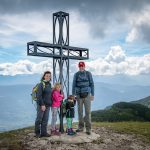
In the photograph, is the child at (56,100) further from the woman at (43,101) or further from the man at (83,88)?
the man at (83,88)

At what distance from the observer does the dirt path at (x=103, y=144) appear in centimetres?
1373

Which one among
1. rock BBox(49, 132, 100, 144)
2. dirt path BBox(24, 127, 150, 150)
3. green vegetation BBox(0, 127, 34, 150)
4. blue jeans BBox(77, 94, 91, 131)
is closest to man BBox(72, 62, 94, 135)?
blue jeans BBox(77, 94, 91, 131)

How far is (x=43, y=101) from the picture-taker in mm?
14516

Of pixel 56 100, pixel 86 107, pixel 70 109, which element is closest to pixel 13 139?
pixel 56 100

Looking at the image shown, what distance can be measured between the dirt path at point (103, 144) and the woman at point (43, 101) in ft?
2.01

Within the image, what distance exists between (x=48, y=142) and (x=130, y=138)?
14.7 ft

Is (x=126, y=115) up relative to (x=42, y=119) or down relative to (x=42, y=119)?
down

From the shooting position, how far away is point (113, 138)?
52.4 ft

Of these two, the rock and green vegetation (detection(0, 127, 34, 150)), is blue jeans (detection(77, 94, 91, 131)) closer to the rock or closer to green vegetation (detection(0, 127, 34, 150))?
the rock

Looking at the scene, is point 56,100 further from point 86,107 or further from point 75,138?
point 75,138

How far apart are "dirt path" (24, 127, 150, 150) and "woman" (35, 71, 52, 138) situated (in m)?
0.61

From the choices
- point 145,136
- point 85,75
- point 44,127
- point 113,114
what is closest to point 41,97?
point 44,127

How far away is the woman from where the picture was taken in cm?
1427

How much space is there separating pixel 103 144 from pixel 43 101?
3.21 metres
